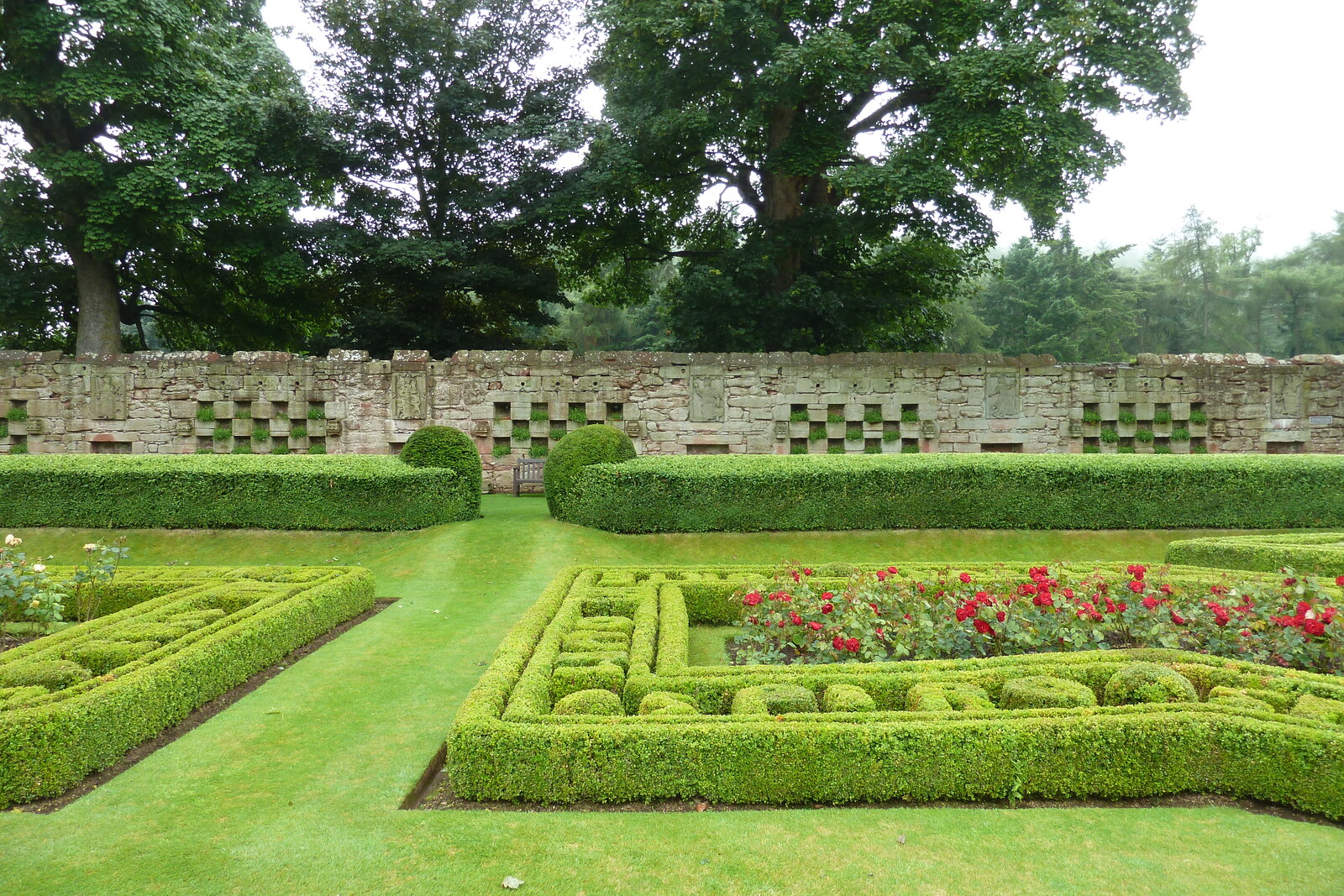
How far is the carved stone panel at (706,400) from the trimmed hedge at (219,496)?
16.8ft

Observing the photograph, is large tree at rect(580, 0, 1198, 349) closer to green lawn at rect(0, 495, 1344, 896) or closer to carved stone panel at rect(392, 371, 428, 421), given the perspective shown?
carved stone panel at rect(392, 371, 428, 421)

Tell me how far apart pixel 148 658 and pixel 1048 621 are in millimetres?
6023

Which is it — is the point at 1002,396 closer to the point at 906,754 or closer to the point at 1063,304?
the point at 906,754

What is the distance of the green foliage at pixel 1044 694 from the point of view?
421 centimetres

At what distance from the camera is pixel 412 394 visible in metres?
13.8

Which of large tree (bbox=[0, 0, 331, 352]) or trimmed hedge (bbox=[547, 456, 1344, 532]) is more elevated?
large tree (bbox=[0, 0, 331, 352])

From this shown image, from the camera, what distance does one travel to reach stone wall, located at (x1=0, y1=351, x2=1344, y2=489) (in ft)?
45.8

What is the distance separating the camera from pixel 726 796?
3717 mm

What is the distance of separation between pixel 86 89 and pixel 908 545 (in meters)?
17.0

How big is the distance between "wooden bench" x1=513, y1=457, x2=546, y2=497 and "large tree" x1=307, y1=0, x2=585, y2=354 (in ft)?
22.1

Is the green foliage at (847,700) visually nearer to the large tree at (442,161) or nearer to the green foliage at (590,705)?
the green foliage at (590,705)

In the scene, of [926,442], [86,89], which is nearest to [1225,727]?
[926,442]

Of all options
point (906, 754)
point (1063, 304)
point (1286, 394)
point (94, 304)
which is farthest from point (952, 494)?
point (1063, 304)

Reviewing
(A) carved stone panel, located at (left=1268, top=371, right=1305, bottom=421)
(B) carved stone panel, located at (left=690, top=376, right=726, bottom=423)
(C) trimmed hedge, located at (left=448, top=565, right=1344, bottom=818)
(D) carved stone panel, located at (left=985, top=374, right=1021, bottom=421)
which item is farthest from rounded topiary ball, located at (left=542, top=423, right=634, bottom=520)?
(A) carved stone panel, located at (left=1268, top=371, right=1305, bottom=421)
